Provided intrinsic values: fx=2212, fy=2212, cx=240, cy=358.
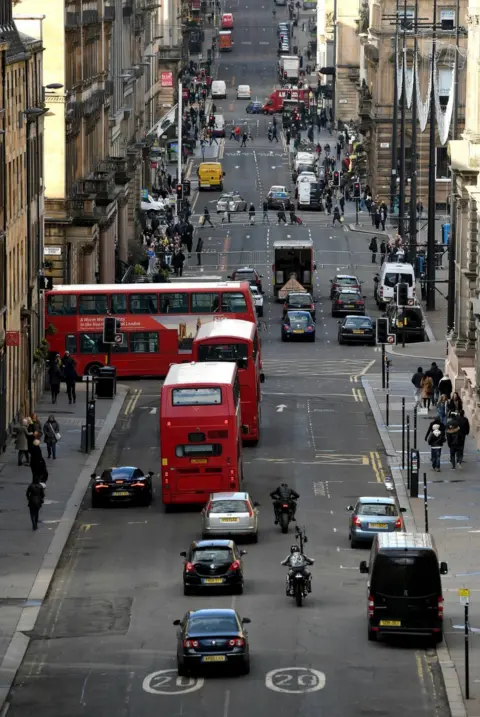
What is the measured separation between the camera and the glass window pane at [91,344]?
318ft

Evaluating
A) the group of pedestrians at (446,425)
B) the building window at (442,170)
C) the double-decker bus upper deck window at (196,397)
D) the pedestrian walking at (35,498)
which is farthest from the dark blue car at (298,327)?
the building window at (442,170)

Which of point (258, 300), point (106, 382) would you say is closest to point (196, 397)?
point (106, 382)

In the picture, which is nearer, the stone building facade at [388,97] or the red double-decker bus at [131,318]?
the red double-decker bus at [131,318]

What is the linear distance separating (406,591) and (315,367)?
5228 centimetres

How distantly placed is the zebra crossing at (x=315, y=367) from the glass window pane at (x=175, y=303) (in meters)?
5.43

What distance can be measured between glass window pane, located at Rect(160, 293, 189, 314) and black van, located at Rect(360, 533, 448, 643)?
4720cm

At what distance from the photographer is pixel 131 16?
153 meters

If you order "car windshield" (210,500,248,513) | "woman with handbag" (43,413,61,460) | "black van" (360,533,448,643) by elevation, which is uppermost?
"black van" (360,533,448,643)

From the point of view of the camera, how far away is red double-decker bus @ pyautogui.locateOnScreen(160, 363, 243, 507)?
66.1 meters

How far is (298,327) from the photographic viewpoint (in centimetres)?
10981

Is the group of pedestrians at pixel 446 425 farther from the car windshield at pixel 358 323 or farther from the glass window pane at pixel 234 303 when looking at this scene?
the car windshield at pixel 358 323

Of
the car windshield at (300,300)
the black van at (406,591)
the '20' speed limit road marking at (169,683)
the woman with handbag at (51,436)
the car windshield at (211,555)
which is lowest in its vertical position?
the car windshield at (300,300)

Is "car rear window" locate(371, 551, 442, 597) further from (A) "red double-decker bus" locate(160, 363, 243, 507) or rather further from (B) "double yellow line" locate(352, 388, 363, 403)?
(B) "double yellow line" locate(352, 388, 363, 403)

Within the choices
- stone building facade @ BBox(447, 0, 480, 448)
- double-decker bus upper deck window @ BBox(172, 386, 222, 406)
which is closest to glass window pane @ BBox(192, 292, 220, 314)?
stone building facade @ BBox(447, 0, 480, 448)
